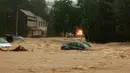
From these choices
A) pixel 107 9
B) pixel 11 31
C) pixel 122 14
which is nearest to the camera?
pixel 122 14

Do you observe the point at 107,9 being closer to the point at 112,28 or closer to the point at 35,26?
the point at 112,28

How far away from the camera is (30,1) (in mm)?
178375

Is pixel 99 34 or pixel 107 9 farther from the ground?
pixel 107 9

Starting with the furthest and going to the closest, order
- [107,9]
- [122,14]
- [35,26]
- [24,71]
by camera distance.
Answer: [35,26] < [107,9] < [122,14] < [24,71]

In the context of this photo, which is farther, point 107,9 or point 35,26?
point 35,26

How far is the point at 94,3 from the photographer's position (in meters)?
87.0

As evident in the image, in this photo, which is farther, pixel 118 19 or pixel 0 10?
pixel 0 10

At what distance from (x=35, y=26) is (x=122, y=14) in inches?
2400

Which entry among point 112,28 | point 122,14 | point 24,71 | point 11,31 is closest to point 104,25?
point 112,28

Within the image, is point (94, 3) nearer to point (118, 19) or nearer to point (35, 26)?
point (118, 19)

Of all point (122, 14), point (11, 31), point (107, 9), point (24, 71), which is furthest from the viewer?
point (11, 31)

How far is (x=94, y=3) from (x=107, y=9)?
12.2ft

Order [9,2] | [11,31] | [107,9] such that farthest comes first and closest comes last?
[9,2], [11,31], [107,9]

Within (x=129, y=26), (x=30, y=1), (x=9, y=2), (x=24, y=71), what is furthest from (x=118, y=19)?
(x=30, y=1)
